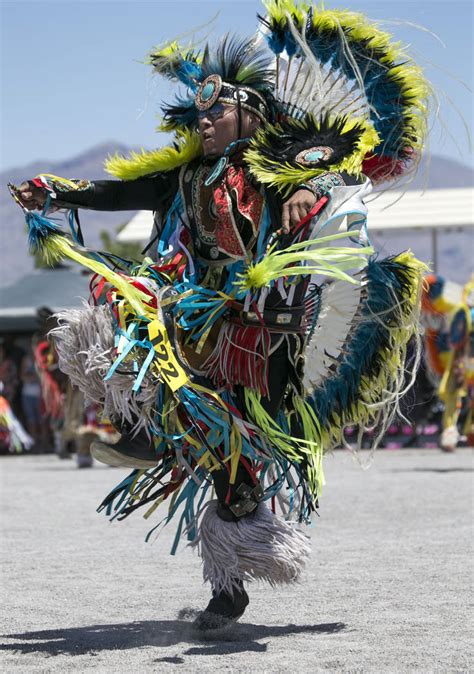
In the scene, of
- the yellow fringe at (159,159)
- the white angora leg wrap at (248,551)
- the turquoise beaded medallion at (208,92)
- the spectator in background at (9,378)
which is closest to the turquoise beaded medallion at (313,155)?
the turquoise beaded medallion at (208,92)

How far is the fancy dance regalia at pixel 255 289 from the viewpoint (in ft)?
13.0

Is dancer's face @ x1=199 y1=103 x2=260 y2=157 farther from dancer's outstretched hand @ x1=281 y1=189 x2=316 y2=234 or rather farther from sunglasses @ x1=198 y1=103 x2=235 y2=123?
dancer's outstretched hand @ x1=281 y1=189 x2=316 y2=234

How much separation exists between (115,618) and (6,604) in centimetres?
53

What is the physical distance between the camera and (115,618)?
4.35m

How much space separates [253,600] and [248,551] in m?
0.80

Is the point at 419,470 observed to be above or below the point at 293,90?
below

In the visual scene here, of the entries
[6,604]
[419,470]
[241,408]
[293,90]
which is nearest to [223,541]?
[241,408]

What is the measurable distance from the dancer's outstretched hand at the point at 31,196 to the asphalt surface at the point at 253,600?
1.44 meters

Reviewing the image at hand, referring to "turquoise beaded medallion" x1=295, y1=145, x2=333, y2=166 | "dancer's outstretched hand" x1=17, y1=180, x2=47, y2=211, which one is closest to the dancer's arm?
"dancer's outstretched hand" x1=17, y1=180, x2=47, y2=211

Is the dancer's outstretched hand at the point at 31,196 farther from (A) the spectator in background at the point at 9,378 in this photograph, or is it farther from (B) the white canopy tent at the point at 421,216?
(A) the spectator in background at the point at 9,378

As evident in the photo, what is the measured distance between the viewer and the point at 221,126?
421 centimetres

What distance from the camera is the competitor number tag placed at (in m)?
3.89

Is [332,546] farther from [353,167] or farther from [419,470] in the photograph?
[419,470]

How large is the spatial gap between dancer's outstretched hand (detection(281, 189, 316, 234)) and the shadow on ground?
1.32 m
